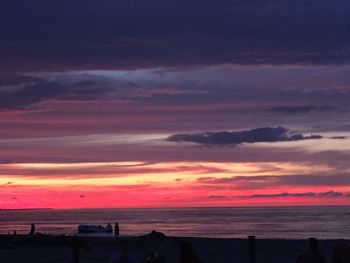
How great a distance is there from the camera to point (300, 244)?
33.2 meters

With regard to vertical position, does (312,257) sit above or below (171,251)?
below

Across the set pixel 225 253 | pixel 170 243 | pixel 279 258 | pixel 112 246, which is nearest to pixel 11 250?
pixel 112 246

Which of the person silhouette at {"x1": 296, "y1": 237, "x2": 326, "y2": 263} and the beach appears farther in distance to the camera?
the beach

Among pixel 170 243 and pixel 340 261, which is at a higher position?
pixel 170 243

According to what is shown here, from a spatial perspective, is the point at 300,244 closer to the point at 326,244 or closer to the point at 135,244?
the point at 326,244

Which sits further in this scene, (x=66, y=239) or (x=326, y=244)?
(x=66, y=239)

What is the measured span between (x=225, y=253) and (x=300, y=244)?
4381 mm

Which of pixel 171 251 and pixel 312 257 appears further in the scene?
pixel 171 251

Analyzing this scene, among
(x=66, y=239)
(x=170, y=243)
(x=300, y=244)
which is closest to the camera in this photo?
(x=300, y=244)

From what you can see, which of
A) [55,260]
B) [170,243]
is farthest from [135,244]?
[55,260]

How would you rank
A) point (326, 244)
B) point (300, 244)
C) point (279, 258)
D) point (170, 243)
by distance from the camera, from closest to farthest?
point (279, 258) → point (326, 244) → point (300, 244) → point (170, 243)

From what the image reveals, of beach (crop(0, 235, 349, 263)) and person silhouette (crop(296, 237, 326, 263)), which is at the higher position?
beach (crop(0, 235, 349, 263))

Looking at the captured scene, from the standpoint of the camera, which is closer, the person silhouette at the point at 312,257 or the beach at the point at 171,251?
the person silhouette at the point at 312,257

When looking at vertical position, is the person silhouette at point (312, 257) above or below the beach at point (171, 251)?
below
